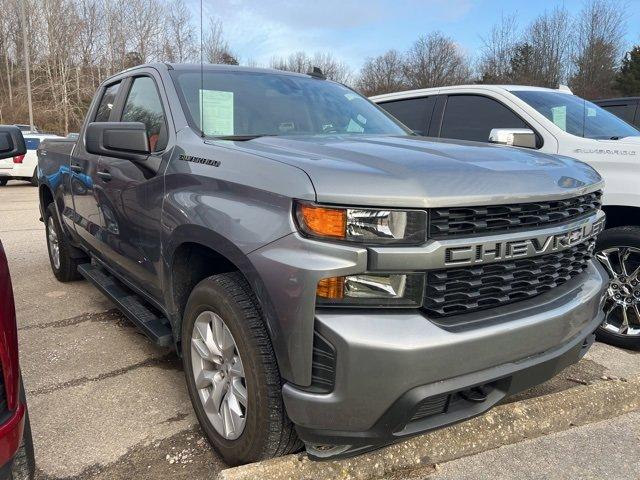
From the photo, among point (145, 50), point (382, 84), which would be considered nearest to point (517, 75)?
point (382, 84)

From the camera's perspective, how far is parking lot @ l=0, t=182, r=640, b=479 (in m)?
2.45

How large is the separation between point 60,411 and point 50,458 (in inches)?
17.3

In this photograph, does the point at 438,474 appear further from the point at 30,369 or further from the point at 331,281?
the point at 30,369

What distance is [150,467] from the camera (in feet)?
7.88

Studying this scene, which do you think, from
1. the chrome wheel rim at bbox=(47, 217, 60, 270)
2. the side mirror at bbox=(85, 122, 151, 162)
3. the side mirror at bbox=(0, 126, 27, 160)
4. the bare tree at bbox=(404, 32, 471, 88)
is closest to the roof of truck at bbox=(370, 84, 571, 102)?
the side mirror at bbox=(85, 122, 151, 162)

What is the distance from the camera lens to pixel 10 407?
5.42 feet

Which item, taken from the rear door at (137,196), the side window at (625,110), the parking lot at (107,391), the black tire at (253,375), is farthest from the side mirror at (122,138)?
the side window at (625,110)

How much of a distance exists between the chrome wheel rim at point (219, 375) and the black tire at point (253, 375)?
2.8 inches

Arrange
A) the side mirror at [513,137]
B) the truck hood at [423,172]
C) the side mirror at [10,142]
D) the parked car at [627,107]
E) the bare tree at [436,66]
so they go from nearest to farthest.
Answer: the truck hood at [423,172] < the side mirror at [10,142] < the side mirror at [513,137] < the parked car at [627,107] < the bare tree at [436,66]

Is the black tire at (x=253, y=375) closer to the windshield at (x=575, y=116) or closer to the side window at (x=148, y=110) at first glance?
the side window at (x=148, y=110)

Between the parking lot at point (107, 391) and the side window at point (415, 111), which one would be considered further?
the side window at point (415, 111)

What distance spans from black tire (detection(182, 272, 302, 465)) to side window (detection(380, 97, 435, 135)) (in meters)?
3.31

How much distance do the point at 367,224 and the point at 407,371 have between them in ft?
1.68

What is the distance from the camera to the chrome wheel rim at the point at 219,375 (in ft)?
7.30
